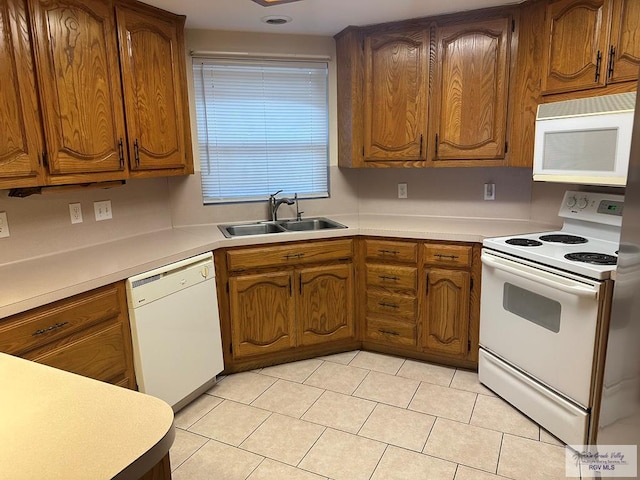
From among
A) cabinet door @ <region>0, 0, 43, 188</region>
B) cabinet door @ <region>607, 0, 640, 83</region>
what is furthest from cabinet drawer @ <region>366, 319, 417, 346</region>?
cabinet door @ <region>0, 0, 43, 188</region>

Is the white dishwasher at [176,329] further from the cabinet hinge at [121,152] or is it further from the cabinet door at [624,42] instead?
the cabinet door at [624,42]

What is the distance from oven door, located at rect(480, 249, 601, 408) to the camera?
186cm

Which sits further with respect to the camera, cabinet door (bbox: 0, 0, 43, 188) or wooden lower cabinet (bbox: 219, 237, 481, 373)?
wooden lower cabinet (bbox: 219, 237, 481, 373)

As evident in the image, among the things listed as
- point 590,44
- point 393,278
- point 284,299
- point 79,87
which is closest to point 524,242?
point 393,278

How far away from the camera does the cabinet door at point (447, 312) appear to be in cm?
261

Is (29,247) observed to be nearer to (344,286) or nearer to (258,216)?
(258,216)

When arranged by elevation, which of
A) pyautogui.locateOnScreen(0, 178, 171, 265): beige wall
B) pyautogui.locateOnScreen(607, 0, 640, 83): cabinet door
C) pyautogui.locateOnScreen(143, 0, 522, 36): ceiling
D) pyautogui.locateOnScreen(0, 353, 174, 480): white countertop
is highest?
pyautogui.locateOnScreen(143, 0, 522, 36): ceiling

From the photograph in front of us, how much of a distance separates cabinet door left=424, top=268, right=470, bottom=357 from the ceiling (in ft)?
4.99

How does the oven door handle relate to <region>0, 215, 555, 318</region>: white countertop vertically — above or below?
below

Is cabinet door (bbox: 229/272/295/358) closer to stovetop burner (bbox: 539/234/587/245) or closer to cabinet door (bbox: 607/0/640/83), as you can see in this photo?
stovetop burner (bbox: 539/234/587/245)

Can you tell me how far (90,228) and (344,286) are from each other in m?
1.54

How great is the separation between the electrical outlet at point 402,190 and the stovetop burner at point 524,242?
1.03 meters

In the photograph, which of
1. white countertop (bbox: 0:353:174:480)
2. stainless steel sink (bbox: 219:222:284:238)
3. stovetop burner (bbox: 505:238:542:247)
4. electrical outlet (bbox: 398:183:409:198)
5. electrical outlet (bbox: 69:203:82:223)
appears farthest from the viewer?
electrical outlet (bbox: 398:183:409:198)

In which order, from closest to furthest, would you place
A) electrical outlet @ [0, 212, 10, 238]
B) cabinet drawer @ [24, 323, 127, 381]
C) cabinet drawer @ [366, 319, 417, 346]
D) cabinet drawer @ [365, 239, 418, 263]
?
cabinet drawer @ [24, 323, 127, 381], electrical outlet @ [0, 212, 10, 238], cabinet drawer @ [365, 239, 418, 263], cabinet drawer @ [366, 319, 417, 346]
